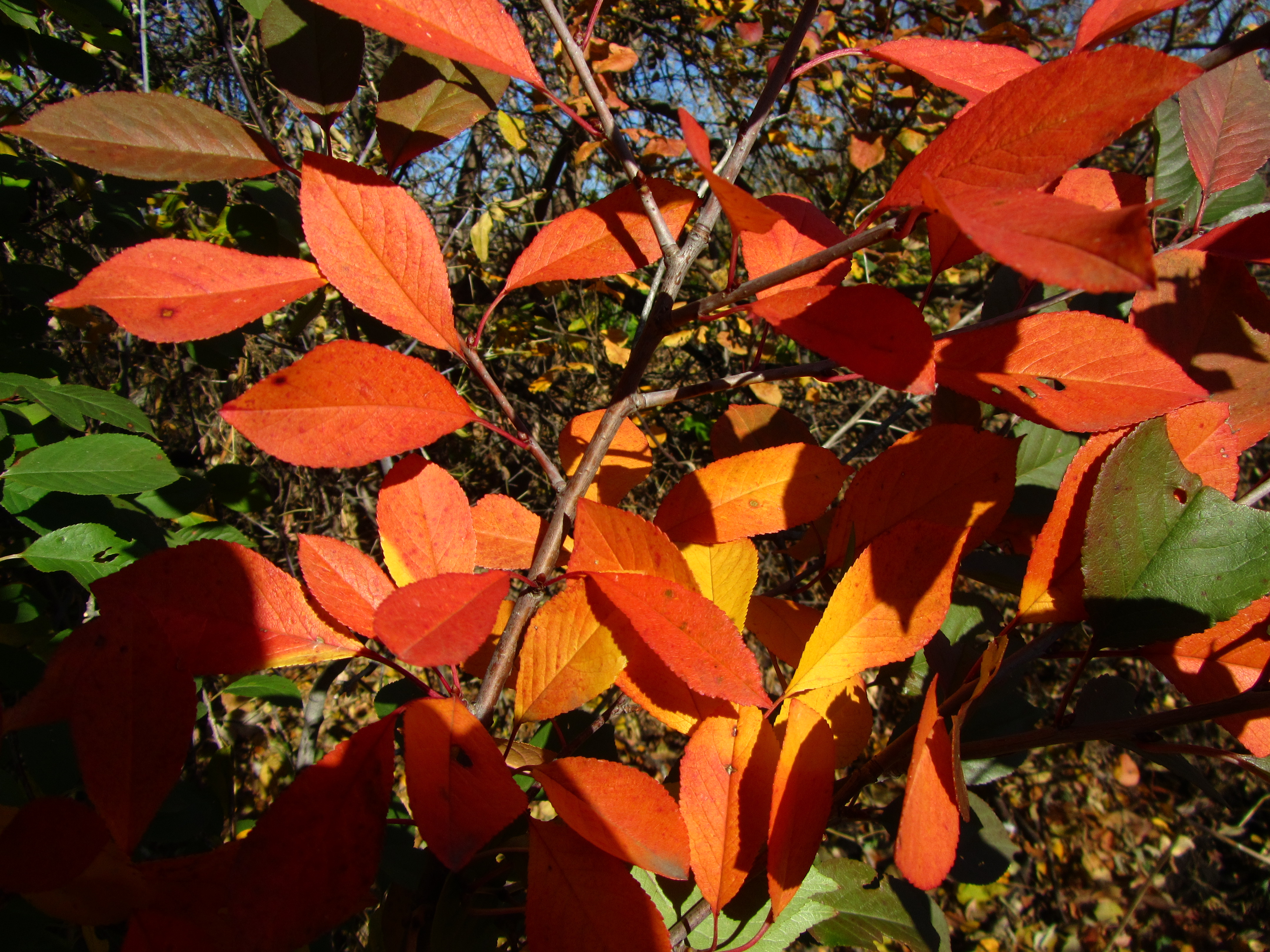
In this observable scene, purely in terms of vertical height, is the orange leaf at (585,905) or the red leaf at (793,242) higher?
the red leaf at (793,242)

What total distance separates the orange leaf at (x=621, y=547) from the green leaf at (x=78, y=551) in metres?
0.64

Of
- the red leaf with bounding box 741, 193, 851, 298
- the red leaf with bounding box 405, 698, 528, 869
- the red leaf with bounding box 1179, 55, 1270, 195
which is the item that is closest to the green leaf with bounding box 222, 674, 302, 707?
the red leaf with bounding box 405, 698, 528, 869

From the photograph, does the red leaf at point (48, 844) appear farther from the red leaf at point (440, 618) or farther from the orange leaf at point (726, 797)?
the orange leaf at point (726, 797)

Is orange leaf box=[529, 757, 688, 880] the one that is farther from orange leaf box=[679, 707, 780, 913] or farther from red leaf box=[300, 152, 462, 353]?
red leaf box=[300, 152, 462, 353]

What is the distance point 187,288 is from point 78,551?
561mm

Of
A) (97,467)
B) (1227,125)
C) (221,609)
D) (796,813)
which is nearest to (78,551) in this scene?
(97,467)

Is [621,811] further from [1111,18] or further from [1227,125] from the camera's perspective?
[1227,125]

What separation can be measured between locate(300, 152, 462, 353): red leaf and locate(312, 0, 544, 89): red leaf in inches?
3.7

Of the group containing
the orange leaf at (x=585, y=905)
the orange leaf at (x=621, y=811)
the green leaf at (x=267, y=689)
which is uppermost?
the orange leaf at (x=621, y=811)

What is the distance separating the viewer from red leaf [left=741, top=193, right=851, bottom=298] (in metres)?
0.49

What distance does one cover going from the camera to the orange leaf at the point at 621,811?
416mm

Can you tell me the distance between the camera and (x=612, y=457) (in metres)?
0.65

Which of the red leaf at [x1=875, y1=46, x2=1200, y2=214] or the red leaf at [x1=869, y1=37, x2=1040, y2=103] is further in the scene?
the red leaf at [x1=869, y1=37, x2=1040, y2=103]

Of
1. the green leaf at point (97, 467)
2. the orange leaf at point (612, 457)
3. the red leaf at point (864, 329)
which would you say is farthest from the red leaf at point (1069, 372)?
the green leaf at point (97, 467)
